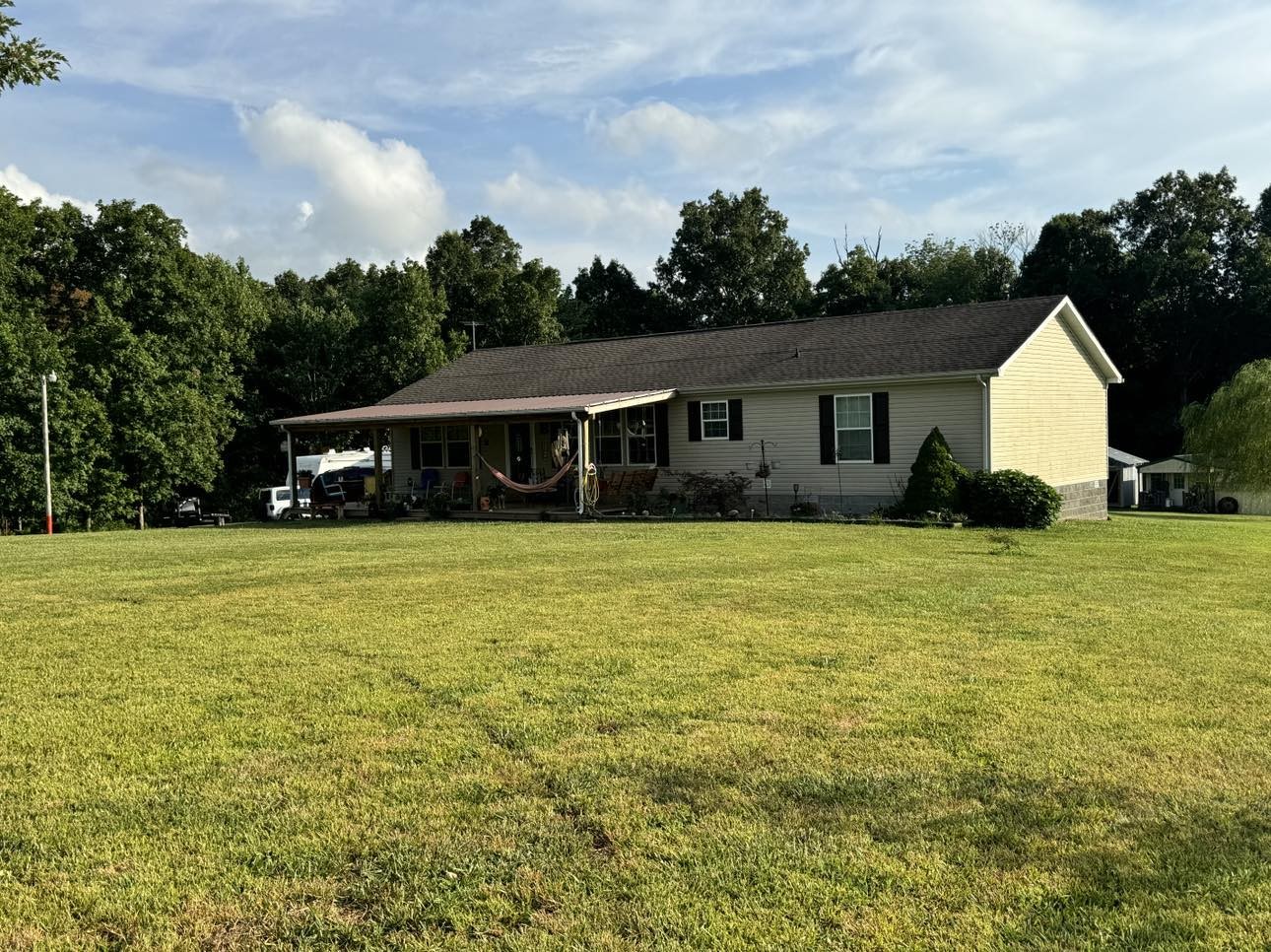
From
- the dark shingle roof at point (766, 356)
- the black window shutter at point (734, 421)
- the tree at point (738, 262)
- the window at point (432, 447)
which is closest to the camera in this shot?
the dark shingle roof at point (766, 356)

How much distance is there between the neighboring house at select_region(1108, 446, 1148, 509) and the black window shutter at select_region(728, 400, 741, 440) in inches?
1039

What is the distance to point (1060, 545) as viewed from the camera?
546 inches

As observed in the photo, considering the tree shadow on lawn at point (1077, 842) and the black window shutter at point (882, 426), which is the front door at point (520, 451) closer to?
the black window shutter at point (882, 426)

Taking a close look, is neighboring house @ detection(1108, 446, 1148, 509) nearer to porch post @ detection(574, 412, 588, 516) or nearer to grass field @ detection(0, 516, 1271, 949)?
porch post @ detection(574, 412, 588, 516)

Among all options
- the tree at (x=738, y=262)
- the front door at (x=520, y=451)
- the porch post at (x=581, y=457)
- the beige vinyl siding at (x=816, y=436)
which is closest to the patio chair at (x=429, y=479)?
the front door at (x=520, y=451)

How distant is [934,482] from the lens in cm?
1730

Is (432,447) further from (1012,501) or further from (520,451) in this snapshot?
(1012,501)

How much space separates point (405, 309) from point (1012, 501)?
2399cm

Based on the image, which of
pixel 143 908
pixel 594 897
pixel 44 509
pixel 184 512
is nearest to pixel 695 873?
pixel 594 897

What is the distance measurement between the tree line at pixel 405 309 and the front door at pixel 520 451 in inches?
485

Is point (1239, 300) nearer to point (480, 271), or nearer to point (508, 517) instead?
point (480, 271)

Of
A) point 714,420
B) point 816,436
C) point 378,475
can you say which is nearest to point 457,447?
point 378,475

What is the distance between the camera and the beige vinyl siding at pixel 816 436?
60.4ft

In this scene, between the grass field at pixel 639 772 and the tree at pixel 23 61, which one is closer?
the grass field at pixel 639 772
